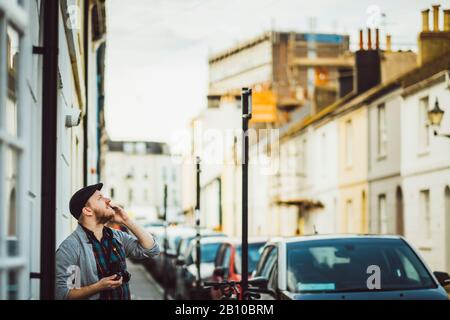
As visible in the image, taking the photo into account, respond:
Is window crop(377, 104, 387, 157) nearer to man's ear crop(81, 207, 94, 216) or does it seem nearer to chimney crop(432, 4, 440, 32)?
chimney crop(432, 4, 440, 32)

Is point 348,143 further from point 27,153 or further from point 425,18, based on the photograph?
point 27,153

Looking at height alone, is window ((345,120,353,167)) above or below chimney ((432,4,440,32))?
above

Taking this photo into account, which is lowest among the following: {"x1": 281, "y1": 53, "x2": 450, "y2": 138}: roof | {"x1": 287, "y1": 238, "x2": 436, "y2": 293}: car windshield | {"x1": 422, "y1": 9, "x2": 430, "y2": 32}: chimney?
{"x1": 287, "y1": 238, "x2": 436, "y2": 293}: car windshield

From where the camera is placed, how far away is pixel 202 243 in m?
20.0

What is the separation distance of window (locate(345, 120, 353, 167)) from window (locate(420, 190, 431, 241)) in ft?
35.2

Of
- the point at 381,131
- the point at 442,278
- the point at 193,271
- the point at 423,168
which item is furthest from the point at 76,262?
the point at 381,131

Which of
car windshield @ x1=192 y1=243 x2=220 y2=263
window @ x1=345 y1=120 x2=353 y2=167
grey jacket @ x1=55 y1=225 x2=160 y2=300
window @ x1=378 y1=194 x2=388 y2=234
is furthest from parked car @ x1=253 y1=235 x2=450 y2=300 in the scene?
window @ x1=345 y1=120 x2=353 y2=167

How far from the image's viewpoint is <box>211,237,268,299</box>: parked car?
1295 centimetres

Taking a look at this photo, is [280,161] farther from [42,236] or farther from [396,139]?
[42,236]

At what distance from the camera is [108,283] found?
4.53 meters

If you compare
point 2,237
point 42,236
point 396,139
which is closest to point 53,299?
point 42,236

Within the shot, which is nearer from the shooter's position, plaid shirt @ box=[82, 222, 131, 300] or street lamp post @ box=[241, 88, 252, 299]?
plaid shirt @ box=[82, 222, 131, 300]

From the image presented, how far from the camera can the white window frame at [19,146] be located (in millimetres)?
3162
